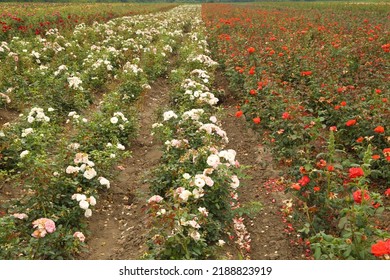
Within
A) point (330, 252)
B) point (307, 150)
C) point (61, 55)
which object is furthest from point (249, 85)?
point (61, 55)

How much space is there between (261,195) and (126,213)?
1.85m

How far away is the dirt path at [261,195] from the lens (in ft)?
13.7

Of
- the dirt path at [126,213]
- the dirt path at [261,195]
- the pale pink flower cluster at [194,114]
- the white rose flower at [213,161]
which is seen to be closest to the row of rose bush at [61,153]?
the dirt path at [126,213]

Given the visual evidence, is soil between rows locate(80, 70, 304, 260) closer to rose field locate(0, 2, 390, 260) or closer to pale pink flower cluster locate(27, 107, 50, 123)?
rose field locate(0, 2, 390, 260)

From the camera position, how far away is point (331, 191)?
3947mm

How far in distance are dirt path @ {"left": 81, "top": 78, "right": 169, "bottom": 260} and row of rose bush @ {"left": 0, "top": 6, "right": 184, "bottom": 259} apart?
22 cm

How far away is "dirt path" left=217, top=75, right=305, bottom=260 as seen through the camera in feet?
13.7

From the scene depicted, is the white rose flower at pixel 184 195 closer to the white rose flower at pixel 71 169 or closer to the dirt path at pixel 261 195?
the dirt path at pixel 261 195

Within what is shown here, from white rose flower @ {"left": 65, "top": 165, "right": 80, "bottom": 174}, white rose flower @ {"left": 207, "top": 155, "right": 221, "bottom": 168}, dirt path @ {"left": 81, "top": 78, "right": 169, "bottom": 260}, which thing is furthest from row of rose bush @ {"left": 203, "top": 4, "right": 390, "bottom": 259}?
Result: white rose flower @ {"left": 65, "top": 165, "right": 80, "bottom": 174}

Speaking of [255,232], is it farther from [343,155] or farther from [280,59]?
[280,59]

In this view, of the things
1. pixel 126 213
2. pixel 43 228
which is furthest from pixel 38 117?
pixel 43 228

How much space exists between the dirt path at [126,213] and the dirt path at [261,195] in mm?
1317

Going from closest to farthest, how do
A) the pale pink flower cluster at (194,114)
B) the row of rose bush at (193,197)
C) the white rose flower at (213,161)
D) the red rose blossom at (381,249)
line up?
the red rose blossom at (381,249)
the row of rose bush at (193,197)
the white rose flower at (213,161)
the pale pink flower cluster at (194,114)

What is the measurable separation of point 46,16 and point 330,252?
16196mm
